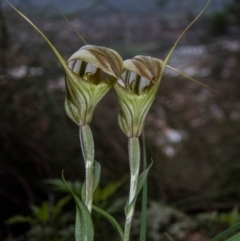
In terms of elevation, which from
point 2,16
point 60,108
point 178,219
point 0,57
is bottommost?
point 178,219

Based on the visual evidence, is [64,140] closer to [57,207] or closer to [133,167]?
[57,207]

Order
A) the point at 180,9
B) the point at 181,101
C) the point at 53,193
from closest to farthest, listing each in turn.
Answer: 1. the point at 53,193
2. the point at 181,101
3. the point at 180,9

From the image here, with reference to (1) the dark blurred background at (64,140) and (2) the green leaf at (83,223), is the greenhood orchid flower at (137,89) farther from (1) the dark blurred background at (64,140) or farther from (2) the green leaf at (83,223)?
(1) the dark blurred background at (64,140)

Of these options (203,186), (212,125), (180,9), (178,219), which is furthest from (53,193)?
(180,9)

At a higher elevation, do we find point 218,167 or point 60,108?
point 60,108

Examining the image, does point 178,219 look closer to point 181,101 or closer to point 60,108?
point 60,108

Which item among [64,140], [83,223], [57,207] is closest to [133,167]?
[83,223]

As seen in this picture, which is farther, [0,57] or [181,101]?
[181,101]
